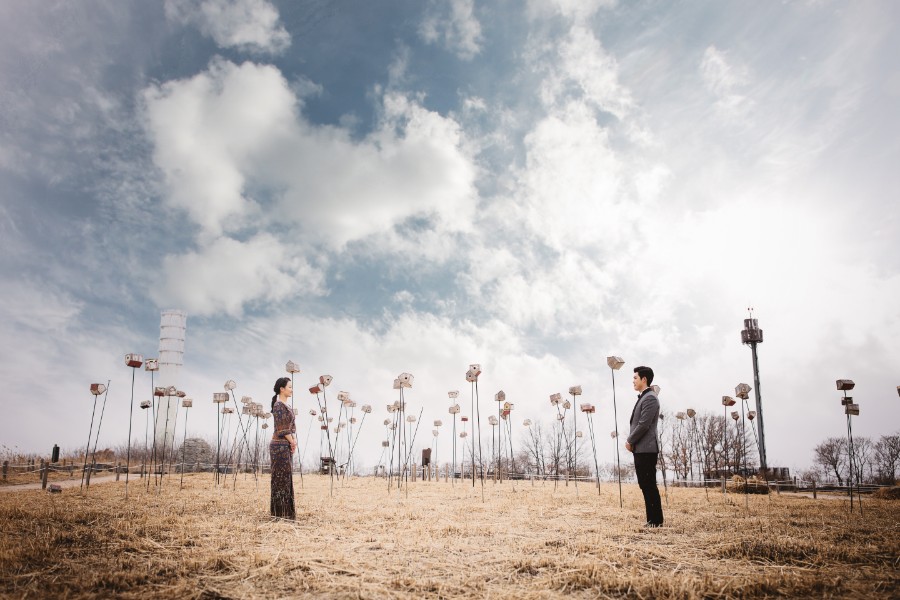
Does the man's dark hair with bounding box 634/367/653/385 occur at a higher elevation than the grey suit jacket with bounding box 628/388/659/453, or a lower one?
higher

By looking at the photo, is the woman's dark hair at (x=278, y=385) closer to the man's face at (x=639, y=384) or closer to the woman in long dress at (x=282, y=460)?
the woman in long dress at (x=282, y=460)

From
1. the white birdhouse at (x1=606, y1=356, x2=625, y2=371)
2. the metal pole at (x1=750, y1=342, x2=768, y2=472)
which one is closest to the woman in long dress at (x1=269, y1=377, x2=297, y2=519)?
the white birdhouse at (x1=606, y1=356, x2=625, y2=371)

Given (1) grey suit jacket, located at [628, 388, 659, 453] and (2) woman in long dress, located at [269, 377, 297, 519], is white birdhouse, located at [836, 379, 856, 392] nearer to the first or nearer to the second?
(1) grey suit jacket, located at [628, 388, 659, 453]

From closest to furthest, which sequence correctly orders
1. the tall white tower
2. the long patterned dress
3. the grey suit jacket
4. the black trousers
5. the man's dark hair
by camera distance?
the black trousers → the grey suit jacket → the long patterned dress → the man's dark hair → the tall white tower

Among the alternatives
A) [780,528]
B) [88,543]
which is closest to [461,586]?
[88,543]

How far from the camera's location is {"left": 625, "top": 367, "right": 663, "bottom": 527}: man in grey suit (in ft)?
23.8

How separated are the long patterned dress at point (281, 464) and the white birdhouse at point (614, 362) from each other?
749 centimetres

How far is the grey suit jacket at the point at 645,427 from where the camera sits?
24.3 ft

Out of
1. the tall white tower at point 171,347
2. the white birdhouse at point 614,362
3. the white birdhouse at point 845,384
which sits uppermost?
the tall white tower at point 171,347

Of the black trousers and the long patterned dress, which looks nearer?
the black trousers

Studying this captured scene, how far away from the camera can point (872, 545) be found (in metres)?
5.54

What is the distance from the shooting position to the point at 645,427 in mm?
7457

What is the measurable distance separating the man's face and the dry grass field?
7.01ft

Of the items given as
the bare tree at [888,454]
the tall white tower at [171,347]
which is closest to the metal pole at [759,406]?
the bare tree at [888,454]
